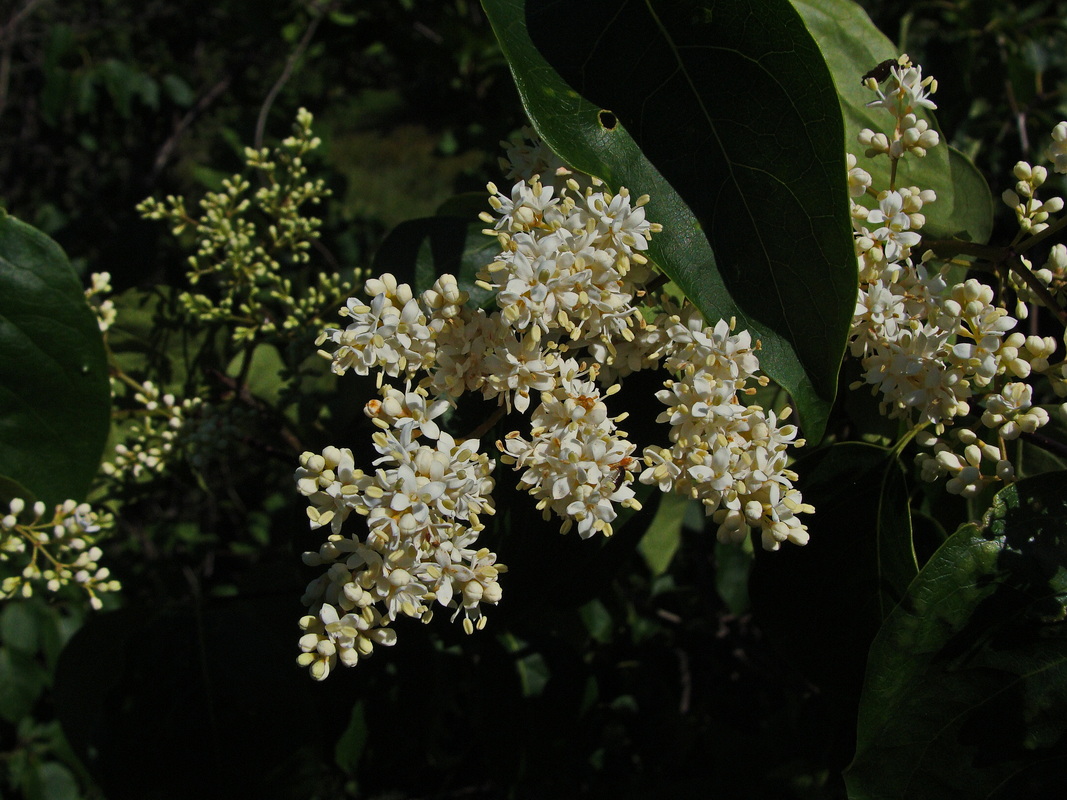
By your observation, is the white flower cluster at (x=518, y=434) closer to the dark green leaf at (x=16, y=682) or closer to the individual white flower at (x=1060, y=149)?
the individual white flower at (x=1060, y=149)

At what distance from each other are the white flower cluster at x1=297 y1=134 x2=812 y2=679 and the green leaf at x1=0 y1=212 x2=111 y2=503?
1.95 ft

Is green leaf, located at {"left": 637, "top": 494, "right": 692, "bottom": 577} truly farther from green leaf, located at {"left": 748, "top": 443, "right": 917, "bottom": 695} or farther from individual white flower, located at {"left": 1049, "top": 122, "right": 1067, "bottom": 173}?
individual white flower, located at {"left": 1049, "top": 122, "right": 1067, "bottom": 173}

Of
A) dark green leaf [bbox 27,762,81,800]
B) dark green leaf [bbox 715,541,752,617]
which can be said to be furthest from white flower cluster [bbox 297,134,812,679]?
dark green leaf [bbox 27,762,81,800]

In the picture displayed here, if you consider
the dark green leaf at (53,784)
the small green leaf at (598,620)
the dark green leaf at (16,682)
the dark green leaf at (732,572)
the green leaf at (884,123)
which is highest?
the green leaf at (884,123)

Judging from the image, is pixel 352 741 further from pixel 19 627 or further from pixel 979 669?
pixel 19 627

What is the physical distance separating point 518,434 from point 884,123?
0.67m

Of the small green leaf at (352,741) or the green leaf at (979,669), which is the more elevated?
the green leaf at (979,669)

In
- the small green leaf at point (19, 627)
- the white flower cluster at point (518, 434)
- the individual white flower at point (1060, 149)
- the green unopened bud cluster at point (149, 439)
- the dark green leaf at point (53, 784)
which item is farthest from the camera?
the dark green leaf at point (53, 784)

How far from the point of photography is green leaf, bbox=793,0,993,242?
103 cm

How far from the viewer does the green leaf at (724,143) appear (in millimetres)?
764

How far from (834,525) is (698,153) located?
48cm

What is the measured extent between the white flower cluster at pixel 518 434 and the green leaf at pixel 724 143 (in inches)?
2.0

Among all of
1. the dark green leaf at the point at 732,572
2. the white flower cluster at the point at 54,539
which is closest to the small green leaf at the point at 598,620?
the dark green leaf at the point at 732,572

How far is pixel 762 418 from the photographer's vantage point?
756 mm
